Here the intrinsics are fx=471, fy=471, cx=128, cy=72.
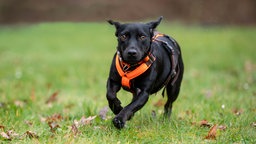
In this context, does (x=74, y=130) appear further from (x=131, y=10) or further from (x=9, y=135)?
(x=131, y=10)

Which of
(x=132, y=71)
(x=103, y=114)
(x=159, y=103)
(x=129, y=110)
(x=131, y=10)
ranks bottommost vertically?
(x=131, y=10)

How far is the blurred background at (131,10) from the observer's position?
27625mm

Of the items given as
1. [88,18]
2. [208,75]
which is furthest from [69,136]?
[88,18]

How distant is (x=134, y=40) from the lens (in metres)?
4.95

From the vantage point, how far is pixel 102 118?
527cm

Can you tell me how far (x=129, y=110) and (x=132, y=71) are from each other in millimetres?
425

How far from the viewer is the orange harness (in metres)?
4.85

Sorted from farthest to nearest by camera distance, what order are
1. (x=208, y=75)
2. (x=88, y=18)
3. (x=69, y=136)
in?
(x=88, y=18), (x=208, y=75), (x=69, y=136)

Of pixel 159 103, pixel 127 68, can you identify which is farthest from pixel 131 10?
pixel 127 68

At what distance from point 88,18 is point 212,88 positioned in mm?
20193

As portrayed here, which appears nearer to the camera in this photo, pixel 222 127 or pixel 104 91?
pixel 222 127

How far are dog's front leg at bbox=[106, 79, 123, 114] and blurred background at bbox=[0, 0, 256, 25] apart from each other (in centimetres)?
2192

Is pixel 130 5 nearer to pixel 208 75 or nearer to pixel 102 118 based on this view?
pixel 208 75

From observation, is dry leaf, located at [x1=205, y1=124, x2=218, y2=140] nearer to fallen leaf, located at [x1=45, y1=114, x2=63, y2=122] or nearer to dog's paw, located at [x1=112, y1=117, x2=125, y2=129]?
dog's paw, located at [x1=112, y1=117, x2=125, y2=129]
